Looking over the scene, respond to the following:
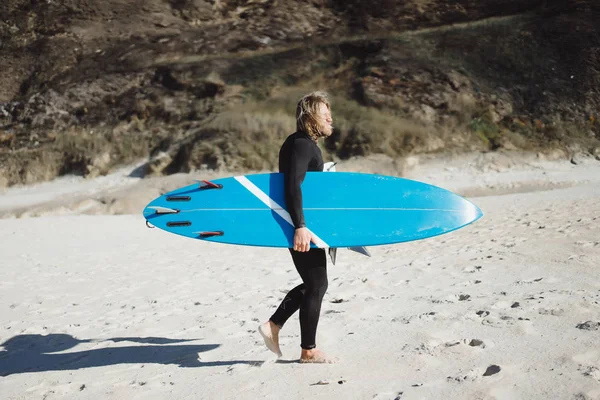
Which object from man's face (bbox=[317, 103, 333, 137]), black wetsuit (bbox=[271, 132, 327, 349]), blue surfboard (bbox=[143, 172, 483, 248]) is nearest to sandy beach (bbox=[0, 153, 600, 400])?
black wetsuit (bbox=[271, 132, 327, 349])

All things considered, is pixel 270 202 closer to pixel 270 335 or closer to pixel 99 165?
pixel 270 335

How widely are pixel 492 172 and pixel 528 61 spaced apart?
590 centimetres

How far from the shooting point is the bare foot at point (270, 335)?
320 centimetres

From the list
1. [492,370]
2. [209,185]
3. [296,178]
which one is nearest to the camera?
[492,370]

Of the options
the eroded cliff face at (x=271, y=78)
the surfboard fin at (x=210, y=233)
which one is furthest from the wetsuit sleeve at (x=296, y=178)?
the eroded cliff face at (x=271, y=78)

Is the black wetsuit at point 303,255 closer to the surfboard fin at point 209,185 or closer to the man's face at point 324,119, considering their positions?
the man's face at point 324,119

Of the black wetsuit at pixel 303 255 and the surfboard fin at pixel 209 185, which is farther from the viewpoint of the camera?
the surfboard fin at pixel 209 185

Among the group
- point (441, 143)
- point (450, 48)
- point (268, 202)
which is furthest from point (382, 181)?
point (450, 48)

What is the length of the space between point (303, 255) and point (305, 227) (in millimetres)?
162

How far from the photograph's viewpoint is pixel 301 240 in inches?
119

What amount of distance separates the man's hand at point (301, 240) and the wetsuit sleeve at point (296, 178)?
1.0 inches

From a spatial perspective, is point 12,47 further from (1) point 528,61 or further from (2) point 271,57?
(1) point 528,61

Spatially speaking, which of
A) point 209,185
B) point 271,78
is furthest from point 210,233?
point 271,78

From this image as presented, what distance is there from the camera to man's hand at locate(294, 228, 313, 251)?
9.89 ft
